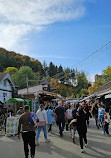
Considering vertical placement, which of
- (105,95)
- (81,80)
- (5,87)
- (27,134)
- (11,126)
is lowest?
(11,126)

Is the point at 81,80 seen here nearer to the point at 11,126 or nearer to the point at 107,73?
the point at 107,73

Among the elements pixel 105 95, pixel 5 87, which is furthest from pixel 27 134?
pixel 5 87

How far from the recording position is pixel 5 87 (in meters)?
29.3

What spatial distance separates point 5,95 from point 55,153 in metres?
25.1

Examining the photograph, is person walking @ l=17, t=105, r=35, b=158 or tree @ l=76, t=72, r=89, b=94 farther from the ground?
tree @ l=76, t=72, r=89, b=94

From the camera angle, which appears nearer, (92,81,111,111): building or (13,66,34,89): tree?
(92,81,111,111): building

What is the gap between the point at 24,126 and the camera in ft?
17.7

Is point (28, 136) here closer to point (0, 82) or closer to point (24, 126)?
point (24, 126)

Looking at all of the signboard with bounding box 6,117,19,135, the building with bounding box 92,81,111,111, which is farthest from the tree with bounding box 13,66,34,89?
the signboard with bounding box 6,117,19,135

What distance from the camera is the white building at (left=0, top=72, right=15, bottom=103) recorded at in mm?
27719

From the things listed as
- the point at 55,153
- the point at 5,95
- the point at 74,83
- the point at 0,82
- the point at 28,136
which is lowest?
the point at 55,153

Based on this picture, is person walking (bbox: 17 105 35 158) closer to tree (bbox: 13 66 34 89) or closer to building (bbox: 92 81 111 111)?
building (bbox: 92 81 111 111)

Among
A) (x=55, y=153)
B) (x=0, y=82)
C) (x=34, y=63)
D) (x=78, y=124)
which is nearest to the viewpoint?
(x=55, y=153)

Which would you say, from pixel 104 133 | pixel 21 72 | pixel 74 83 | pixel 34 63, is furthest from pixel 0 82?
pixel 34 63
